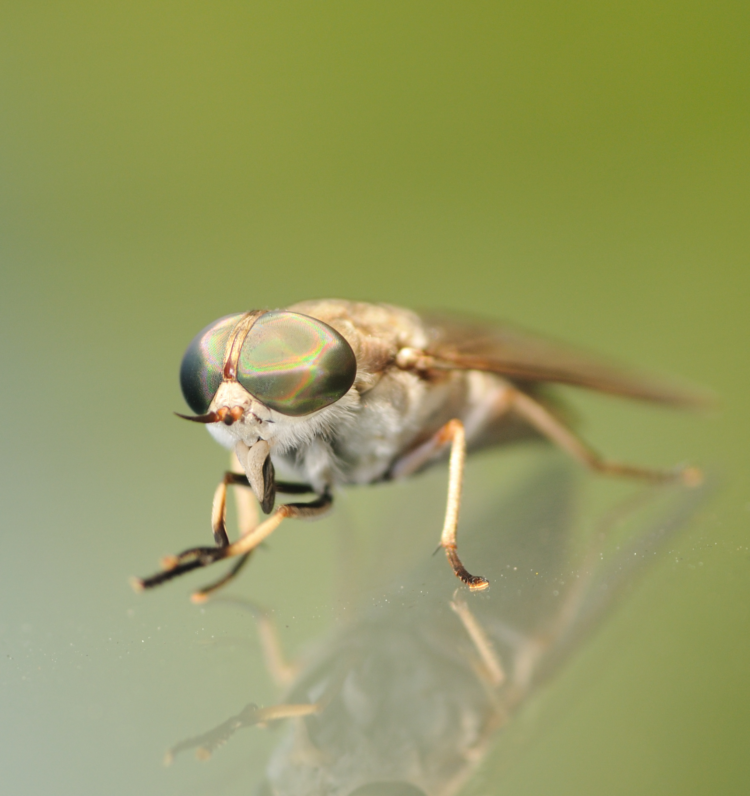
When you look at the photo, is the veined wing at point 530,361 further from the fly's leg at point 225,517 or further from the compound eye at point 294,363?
the fly's leg at point 225,517

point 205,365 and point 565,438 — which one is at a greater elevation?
point 205,365

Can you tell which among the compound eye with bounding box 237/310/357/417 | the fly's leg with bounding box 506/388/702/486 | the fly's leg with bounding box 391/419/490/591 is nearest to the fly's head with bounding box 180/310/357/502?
the compound eye with bounding box 237/310/357/417

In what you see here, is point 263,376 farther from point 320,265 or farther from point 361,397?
point 320,265

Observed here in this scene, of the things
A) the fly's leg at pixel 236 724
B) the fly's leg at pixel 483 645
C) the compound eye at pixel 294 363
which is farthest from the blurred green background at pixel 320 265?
the compound eye at pixel 294 363

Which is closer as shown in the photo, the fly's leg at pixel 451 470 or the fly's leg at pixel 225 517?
the fly's leg at pixel 451 470

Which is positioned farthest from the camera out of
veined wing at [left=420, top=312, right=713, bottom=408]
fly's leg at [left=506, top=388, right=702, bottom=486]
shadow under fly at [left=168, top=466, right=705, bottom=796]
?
fly's leg at [left=506, top=388, right=702, bottom=486]

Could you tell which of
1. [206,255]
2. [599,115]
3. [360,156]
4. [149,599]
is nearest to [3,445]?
[149,599]

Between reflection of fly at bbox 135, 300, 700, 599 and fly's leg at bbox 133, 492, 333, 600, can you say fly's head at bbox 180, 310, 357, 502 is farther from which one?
fly's leg at bbox 133, 492, 333, 600

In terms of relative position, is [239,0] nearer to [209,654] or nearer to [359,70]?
[359,70]

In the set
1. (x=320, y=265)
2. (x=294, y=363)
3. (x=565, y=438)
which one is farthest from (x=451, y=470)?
(x=320, y=265)
